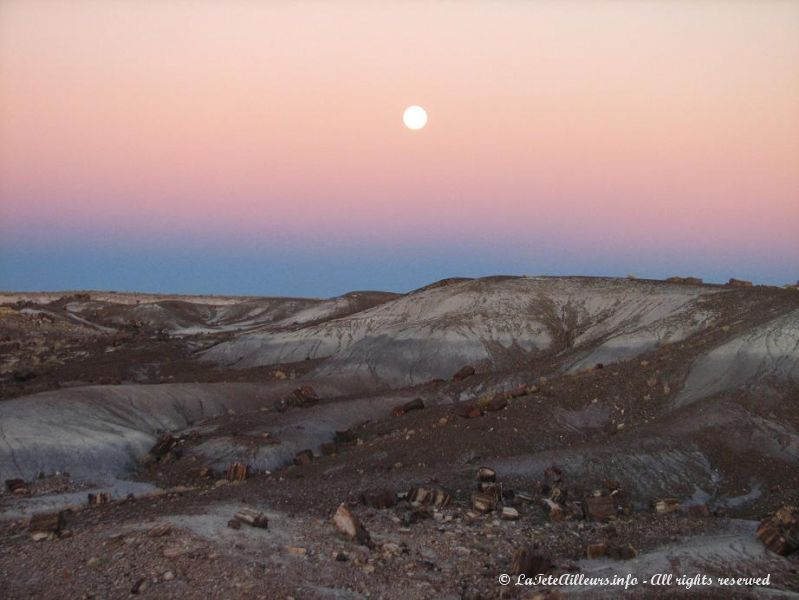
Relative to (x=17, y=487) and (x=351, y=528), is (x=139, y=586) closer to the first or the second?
(x=351, y=528)

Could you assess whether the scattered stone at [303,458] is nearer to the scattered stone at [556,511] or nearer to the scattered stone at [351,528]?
the scattered stone at [556,511]

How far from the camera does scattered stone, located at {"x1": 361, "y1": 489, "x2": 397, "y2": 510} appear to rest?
16.2m

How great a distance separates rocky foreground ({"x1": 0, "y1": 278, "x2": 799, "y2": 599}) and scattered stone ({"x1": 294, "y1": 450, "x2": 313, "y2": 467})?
71 millimetres

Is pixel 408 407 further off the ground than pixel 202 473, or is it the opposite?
pixel 408 407

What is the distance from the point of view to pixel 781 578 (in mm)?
12539

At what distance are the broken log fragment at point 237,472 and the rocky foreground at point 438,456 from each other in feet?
0.23

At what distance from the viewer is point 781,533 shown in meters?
13.9

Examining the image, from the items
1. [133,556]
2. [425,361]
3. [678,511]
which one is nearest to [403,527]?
[133,556]

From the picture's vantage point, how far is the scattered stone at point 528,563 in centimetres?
1239

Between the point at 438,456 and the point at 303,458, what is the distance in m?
5.13

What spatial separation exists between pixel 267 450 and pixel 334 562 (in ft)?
42.6

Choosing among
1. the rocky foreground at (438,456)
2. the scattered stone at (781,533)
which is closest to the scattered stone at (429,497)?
the rocky foreground at (438,456)

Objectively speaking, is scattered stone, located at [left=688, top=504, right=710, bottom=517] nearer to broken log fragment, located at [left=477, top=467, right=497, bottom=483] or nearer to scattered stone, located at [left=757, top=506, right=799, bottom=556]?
scattered stone, located at [left=757, top=506, right=799, bottom=556]

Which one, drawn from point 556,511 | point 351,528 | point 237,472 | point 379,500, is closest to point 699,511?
point 556,511
